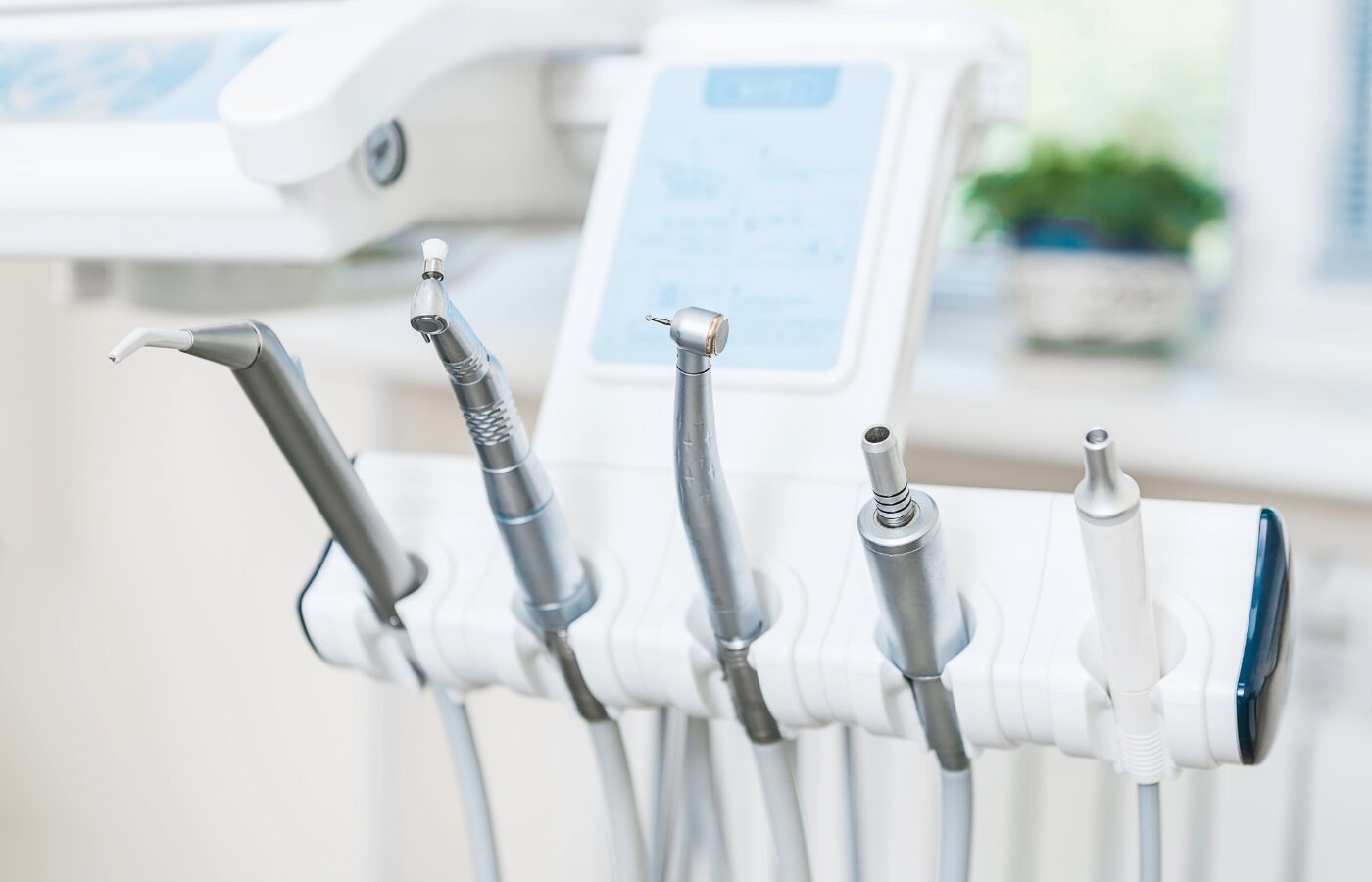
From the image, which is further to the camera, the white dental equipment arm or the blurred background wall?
the blurred background wall

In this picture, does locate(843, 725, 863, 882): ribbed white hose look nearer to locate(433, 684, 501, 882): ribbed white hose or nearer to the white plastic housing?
locate(433, 684, 501, 882): ribbed white hose

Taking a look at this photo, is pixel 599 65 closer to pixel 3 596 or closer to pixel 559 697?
pixel 559 697

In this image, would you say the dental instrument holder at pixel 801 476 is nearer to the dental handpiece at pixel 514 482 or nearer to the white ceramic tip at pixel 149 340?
the dental handpiece at pixel 514 482

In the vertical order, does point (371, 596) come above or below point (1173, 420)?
below

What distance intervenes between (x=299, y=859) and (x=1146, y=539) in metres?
1.06

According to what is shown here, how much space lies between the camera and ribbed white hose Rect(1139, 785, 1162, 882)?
1.26 ft

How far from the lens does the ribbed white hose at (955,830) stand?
0.40m

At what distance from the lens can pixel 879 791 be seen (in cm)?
103

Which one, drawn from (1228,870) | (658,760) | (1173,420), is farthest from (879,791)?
(658,760)

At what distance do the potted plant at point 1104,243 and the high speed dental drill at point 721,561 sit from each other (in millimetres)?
736

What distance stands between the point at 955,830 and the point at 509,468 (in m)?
0.18

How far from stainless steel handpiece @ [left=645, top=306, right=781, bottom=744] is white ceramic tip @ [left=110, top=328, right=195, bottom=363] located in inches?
4.3

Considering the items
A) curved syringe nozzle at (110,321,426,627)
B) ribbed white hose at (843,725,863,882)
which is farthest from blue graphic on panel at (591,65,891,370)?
ribbed white hose at (843,725,863,882)

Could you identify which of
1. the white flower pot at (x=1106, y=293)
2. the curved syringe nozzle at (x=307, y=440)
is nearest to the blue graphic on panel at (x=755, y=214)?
the curved syringe nozzle at (x=307, y=440)
